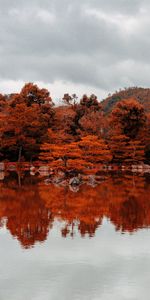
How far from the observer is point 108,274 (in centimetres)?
722

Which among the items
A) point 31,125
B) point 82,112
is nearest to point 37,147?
point 31,125

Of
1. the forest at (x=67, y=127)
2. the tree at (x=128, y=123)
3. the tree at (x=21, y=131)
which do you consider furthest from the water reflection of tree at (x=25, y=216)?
the tree at (x=128, y=123)

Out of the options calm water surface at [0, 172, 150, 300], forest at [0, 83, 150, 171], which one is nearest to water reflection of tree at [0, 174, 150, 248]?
calm water surface at [0, 172, 150, 300]

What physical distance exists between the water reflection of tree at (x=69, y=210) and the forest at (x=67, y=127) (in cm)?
1302

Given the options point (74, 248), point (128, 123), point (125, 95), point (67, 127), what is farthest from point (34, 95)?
point (125, 95)

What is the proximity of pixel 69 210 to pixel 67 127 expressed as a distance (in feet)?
85.7

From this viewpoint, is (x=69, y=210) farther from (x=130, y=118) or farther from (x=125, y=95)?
(x=125, y=95)

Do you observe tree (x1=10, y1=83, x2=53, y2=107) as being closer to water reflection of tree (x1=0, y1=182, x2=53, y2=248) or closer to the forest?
the forest

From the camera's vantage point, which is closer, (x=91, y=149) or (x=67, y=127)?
(x=91, y=149)

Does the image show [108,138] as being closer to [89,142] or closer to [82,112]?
[82,112]

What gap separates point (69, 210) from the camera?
45.7 feet

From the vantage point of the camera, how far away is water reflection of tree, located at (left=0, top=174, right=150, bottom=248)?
36.0 feet

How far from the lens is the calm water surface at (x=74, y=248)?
658 centimetres

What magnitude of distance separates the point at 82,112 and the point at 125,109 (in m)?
4.60
